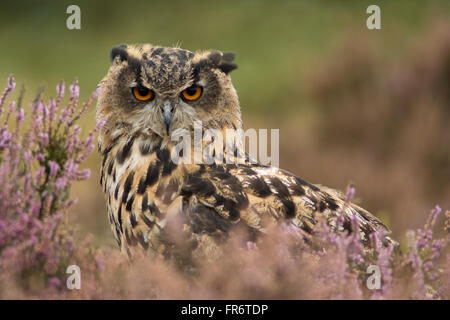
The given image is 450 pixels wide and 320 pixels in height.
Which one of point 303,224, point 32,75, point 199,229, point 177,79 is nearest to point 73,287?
point 199,229

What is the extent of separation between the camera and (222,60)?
3135 millimetres

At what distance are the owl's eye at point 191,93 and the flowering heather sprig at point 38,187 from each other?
61cm

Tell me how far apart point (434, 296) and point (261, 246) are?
634 millimetres

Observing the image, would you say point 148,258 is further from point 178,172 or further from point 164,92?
point 164,92

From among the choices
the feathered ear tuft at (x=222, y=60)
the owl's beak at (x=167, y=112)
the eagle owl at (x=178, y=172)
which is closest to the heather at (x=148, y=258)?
the eagle owl at (x=178, y=172)

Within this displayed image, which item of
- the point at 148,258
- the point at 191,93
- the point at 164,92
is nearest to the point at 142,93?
the point at 164,92

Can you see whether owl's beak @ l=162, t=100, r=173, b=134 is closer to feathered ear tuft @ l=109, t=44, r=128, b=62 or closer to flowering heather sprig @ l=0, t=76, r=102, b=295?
feathered ear tuft @ l=109, t=44, r=128, b=62

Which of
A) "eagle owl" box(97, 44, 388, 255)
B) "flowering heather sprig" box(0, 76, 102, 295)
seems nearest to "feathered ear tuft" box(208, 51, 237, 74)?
"eagle owl" box(97, 44, 388, 255)

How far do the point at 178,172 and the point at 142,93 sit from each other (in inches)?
17.8

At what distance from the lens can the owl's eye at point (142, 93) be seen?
9.64 ft

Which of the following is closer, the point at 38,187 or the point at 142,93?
the point at 38,187

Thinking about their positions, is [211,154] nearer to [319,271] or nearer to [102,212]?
[319,271]

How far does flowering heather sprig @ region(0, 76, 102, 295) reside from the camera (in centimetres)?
217

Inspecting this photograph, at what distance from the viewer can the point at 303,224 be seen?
253 cm
